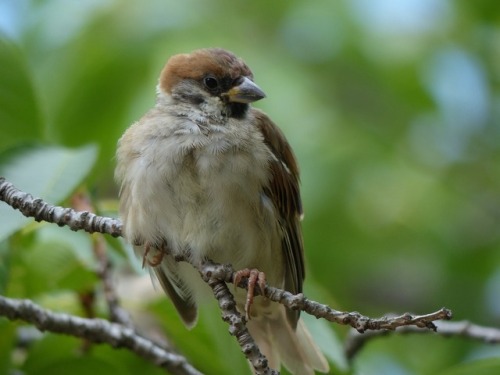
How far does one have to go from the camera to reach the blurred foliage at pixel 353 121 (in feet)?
15.0

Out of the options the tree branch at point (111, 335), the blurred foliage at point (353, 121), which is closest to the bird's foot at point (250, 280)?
the tree branch at point (111, 335)

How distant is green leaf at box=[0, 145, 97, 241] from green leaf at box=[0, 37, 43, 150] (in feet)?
0.44

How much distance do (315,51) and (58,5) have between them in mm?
1391

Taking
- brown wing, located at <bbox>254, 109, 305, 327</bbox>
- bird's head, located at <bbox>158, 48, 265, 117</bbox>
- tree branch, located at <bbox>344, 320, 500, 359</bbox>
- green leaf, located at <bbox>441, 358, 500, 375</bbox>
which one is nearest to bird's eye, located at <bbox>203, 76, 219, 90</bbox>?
bird's head, located at <bbox>158, 48, 265, 117</bbox>

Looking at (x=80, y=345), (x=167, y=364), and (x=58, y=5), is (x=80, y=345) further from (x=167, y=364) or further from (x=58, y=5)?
(x=58, y=5)

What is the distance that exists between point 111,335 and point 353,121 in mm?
2367

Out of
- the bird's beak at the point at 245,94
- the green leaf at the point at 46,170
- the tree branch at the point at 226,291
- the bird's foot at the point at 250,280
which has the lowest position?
the bird's foot at the point at 250,280

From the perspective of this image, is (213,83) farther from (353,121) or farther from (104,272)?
(353,121)

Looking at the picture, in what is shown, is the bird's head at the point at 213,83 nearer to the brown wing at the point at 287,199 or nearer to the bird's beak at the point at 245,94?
the bird's beak at the point at 245,94

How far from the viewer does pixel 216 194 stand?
3320 millimetres

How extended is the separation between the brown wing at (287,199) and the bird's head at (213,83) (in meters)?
0.11

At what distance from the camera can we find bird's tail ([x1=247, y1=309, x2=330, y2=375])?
3.73m

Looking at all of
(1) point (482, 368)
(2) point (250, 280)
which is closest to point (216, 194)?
(2) point (250, 280)

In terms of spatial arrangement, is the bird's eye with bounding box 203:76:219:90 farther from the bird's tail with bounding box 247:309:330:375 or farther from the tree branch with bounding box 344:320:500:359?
the tree branch with bounding box 344:320:500:359
